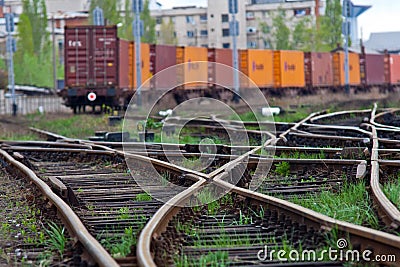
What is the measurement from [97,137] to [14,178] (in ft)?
15.5

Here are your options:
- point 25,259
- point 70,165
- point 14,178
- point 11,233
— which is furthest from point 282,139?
point 25,259

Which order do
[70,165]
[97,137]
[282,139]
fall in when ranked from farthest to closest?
[97,137] < [282,139] < [70,165]

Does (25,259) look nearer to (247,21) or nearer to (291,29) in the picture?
(291,29)

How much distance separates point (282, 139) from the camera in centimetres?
1004

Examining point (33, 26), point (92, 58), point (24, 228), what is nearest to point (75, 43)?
point (92, 58)

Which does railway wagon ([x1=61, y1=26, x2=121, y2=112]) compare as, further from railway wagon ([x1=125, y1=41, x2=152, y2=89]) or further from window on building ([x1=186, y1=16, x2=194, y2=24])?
window on building ([x1=186, y1=16, x2=194, y2=24])

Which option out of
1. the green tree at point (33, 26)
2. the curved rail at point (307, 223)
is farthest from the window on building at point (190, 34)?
the curved rail at point (307, 223)

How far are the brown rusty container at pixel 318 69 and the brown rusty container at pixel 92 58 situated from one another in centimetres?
1478

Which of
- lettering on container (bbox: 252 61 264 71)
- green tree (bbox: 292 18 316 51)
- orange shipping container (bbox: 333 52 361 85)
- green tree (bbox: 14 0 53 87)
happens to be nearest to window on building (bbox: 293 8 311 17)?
green tree (bbox: 292 18 316 51)

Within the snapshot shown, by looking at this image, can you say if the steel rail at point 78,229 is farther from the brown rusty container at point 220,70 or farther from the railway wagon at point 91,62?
the railway wagon at point 91,62

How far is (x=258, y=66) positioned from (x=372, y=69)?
12.3m

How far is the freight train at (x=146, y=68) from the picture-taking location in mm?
24312

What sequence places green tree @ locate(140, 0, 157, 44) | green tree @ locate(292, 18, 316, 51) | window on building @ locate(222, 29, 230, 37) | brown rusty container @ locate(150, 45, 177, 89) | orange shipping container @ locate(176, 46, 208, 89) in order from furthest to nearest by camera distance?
window on building @ locate(222, 29, 230, 37) < green tree @ locate(140, 0, 157, 44) < green tree @ locate(292, 18, 316, 51) < brown rusty container @ locate(150, 45, 177, 89) < orange shipping container @ locate(176, 46, 208, 89)

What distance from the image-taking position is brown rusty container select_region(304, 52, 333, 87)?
36.9 meters
